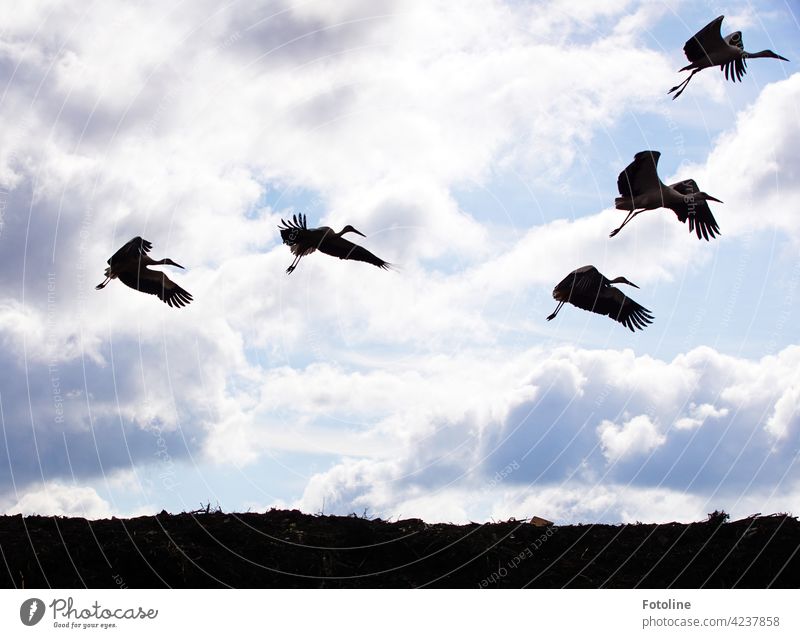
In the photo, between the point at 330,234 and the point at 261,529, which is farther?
the point at 330,234

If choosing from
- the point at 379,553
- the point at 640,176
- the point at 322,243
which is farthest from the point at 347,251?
the point at 379,553

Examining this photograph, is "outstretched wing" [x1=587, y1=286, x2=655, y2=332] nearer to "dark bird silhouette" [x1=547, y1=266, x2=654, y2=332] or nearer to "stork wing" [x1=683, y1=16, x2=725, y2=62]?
"dark bird silhouette" [x1=547, y1=266, x2=654, y2=332]

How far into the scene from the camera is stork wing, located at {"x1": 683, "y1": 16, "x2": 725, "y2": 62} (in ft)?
48.2

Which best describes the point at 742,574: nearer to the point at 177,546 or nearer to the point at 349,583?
the point at 349,583

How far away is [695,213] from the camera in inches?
659

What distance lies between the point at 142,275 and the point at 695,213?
10945 millimetres

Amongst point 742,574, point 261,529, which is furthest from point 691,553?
point 261,529

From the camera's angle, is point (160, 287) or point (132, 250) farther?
point (160, 287)

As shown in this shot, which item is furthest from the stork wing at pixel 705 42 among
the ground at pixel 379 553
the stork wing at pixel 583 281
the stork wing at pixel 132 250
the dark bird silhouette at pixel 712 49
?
the stork wing at pixel 132 250

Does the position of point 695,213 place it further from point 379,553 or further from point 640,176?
point 379,553

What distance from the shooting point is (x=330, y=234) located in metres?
19.3

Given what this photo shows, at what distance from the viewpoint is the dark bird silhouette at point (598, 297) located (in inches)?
666

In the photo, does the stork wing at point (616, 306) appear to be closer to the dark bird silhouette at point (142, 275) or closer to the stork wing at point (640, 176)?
the stork wing at point (640, 176)
